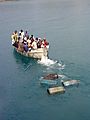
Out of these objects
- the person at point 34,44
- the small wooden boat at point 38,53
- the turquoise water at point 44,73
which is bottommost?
the turquoise water at point 44,73

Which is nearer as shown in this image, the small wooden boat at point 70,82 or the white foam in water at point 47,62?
the small wooden boat at point 70,82

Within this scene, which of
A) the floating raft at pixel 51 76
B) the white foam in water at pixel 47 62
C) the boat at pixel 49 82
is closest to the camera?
the boat at pixel 49 82

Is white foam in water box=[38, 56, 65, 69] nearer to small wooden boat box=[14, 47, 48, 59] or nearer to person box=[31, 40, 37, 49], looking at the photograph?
small wooden boat box=[14, 47, 48, 59]

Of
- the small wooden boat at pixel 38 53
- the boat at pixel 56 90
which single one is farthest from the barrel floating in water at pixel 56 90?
the small wooden boat at pixel 38 53

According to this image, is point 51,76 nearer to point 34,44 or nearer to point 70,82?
point 70,82

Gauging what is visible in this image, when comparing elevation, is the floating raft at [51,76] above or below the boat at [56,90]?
above

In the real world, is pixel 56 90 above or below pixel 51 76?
below

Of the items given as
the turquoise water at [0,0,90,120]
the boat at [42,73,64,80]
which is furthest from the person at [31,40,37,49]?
the boat at [42,73,64,80]

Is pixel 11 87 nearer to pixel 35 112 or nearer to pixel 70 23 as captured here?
pixel 35 112

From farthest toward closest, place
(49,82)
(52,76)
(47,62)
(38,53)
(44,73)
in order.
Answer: (38,53)
(47,62)
(44,73)
(52,76)
(49,82)

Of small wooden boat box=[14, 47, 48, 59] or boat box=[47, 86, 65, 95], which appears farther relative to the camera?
small wooden boat box=[14, 47, 48, 59]

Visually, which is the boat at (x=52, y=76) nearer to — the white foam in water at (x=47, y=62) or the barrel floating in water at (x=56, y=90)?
the barrel floating in water at (x=56, y=90)

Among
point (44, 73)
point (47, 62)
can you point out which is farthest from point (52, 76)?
point (47, 62)
